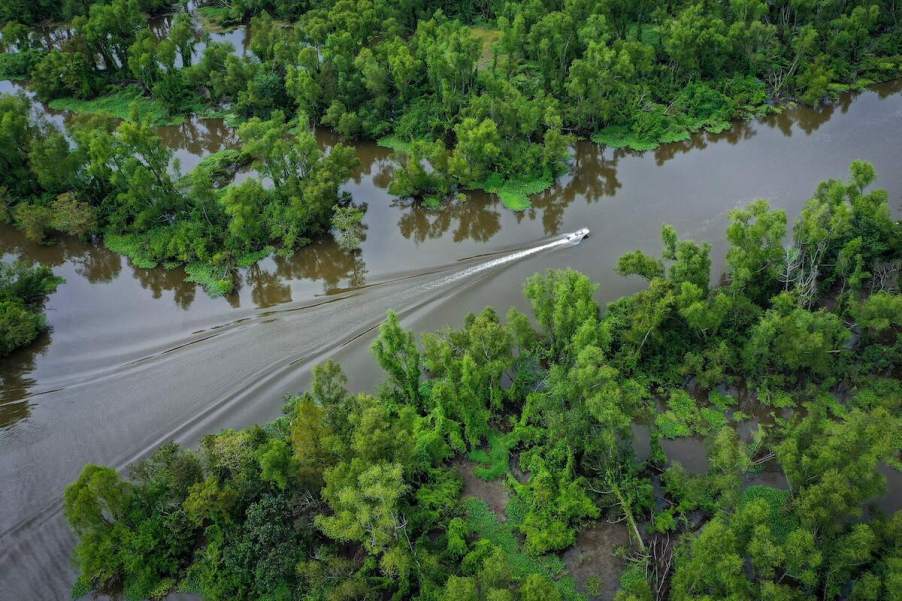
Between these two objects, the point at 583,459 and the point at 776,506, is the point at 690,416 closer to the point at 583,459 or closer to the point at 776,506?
the point at 776,506

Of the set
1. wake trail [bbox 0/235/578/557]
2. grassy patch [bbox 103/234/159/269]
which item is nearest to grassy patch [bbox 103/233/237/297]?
grassy patch [bbox 103/234/159/269]

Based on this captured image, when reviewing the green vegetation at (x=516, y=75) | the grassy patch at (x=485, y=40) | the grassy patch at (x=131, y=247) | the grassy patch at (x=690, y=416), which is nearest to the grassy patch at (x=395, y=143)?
the green vegetation at (x=516, y=75)

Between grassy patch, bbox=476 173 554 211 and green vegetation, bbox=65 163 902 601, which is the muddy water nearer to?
grassy patch, bbox=476 173 554 211

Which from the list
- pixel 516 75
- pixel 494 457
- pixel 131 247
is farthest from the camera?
pixel 516 75

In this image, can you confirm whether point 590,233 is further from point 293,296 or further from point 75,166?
point 75,166

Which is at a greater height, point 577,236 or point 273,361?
point 577,236

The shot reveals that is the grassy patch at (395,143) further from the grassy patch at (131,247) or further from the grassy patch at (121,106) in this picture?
the grassy patch at (121,106)

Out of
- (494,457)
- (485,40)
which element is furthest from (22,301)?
(485,40)
